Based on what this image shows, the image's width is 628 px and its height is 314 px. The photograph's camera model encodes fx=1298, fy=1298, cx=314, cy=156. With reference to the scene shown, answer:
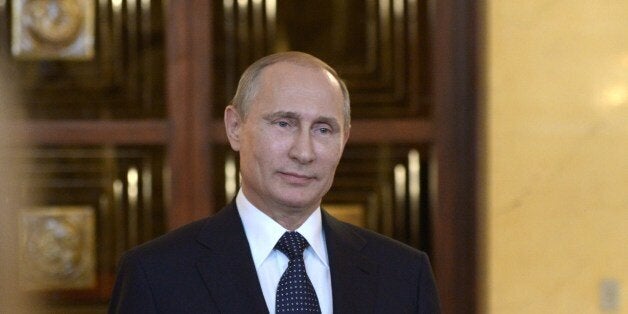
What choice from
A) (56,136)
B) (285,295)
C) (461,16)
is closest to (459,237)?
(461,16)

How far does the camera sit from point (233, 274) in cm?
277

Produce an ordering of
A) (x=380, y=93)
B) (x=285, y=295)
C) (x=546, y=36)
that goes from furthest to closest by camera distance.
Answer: (x=380, y=93)
(x=546, y=36)
(x=285, y=295)

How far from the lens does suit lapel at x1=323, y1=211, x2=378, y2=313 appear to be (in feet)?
9.28

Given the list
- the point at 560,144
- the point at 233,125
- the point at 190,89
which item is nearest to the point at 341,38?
the point at 190,89

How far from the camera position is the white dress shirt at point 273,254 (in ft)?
9.26

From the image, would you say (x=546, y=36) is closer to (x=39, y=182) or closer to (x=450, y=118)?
(x=450, y=118)

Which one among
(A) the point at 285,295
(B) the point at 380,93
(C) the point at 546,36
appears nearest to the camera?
(A) the point at 285,295

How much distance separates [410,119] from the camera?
4.60 metres

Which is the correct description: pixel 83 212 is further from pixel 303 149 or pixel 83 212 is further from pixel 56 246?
pixel 303 149

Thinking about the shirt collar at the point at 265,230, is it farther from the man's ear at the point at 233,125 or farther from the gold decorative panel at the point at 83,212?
the gold decorative panel at the point at 83,212

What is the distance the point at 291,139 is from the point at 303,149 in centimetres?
4

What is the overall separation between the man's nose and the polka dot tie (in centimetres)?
Result: 18

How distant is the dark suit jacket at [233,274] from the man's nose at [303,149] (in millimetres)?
222

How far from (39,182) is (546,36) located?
1.82 metres
